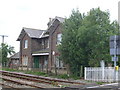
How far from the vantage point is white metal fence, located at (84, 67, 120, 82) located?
18.1 metres

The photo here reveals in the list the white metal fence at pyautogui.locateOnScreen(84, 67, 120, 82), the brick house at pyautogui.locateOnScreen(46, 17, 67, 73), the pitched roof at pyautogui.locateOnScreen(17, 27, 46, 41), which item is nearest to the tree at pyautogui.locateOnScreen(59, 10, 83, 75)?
the white metal fence at pyautogui.locateOnScreen(84, 67, 120, 82)

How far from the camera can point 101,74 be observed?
725 inches

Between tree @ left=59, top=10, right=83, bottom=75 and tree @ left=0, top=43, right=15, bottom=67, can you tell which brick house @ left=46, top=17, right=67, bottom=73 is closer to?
tree @ left=59, top=10, right=83, bottom=75

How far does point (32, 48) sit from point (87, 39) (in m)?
16.2

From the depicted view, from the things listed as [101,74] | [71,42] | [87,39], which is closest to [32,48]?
[71,42]

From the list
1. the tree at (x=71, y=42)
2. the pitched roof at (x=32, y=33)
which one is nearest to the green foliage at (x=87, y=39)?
the tree at (x=71, y=42)

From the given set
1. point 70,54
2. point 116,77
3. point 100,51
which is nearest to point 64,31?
point 70,54

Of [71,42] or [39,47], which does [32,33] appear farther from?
[71,42]

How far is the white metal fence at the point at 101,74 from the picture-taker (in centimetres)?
1812

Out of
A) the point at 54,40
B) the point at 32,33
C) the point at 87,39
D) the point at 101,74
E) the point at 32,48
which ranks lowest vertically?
the point at 101,74

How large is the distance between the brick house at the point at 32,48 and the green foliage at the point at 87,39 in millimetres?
10653

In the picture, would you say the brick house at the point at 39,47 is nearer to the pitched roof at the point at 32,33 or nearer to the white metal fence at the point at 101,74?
the pitched roof at the point at 32,33

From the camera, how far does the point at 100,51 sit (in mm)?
18766

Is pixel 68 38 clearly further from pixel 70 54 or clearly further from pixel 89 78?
pixel 89 78
